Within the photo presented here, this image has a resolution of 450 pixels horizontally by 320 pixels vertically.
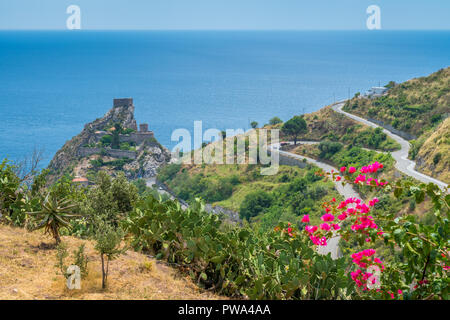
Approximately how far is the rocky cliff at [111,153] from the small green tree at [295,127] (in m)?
26.5

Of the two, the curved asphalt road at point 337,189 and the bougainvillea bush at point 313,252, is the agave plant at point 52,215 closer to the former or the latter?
the bougainvillea bush at point 313,252

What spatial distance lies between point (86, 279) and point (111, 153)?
76.7m

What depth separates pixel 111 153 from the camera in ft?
267

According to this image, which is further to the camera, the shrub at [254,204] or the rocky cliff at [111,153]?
the rocky cliff at [111,153]

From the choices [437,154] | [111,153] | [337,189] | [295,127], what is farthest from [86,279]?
[111,153]

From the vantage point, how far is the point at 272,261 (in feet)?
23.5

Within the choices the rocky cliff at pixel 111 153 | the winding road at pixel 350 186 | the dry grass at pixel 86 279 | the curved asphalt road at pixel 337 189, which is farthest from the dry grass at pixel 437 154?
the rocky cliff at pixel 111 153

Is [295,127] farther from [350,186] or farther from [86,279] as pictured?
[86,279]

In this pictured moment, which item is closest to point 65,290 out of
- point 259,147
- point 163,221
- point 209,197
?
point 163,221

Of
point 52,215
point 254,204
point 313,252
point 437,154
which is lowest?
point 254,204

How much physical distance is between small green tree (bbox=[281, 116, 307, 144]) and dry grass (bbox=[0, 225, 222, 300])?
2175 inches

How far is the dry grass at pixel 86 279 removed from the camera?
6.45 m

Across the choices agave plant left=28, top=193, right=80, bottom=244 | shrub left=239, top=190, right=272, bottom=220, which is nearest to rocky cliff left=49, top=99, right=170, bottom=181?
shrub left=239, top=190, right=272, bottom=220

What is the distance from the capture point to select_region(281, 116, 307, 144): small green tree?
206 feet
